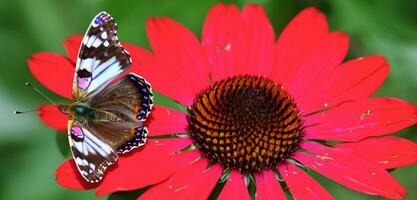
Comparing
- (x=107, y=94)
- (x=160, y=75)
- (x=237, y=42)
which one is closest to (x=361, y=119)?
(x=237, y=42)

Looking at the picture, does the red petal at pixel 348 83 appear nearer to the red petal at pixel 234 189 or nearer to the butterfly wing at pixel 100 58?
the red petal at pixel 234 189

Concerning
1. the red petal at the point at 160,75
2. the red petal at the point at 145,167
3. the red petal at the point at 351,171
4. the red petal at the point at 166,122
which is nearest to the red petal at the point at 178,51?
the red petal at the point at 160,75

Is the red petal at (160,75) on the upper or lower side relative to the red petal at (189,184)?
upper

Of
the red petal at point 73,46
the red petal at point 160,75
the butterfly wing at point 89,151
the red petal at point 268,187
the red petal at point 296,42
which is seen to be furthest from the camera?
the red petal at point 296,42

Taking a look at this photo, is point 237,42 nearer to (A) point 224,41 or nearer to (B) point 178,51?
(A) point 224,41

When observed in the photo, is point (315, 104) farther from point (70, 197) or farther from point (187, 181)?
point (70, 197)

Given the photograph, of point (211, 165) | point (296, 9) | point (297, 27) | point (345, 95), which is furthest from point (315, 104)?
point (296, 9)
